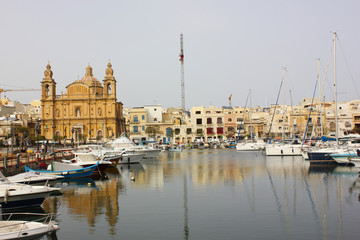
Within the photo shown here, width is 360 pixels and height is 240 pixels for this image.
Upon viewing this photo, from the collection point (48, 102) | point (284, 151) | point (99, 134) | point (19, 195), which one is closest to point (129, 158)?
point (284, 151)

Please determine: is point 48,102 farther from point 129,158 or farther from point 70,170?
point 70,170

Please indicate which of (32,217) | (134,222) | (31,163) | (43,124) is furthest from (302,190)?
(43,124)

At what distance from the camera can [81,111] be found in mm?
80062

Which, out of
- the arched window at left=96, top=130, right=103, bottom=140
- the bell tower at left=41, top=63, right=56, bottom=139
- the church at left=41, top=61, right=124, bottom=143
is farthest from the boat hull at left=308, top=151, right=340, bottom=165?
the bell tower at left=41, top=63, right=56, bottom=139

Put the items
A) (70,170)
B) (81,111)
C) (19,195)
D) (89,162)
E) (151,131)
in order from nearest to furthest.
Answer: (19,195), (70,170), (89,162), (81,111), (151,131)

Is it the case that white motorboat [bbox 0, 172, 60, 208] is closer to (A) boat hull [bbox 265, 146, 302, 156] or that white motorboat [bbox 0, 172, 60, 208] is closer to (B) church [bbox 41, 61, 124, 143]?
(A) boat hull [bbox 265, 146, 302, 156]

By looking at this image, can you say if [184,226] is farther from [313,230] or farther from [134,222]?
[313,230]

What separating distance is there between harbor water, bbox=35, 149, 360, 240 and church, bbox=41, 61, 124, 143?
49.8 m

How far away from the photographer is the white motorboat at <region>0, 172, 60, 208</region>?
17.1 metres

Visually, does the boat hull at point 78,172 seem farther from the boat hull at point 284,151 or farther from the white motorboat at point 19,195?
the boat hull at point 284,151

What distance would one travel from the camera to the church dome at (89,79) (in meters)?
85.2

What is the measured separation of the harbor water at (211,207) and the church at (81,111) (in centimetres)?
4981

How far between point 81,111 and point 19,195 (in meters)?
64.0

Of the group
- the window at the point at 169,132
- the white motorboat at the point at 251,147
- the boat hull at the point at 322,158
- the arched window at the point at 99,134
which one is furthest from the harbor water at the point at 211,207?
the window at the point at 169,132
